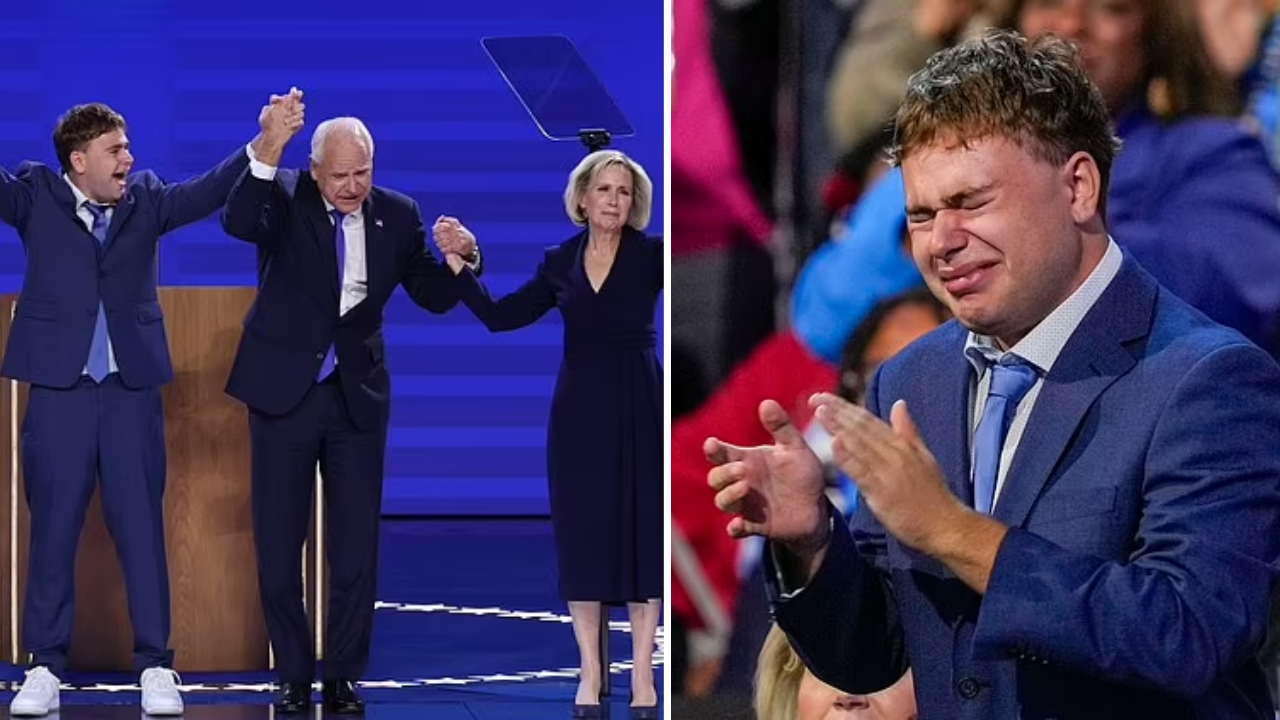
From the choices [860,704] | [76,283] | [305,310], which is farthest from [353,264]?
[860,704]

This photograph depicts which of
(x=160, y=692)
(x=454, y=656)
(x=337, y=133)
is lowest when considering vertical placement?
(x=454, y=656)

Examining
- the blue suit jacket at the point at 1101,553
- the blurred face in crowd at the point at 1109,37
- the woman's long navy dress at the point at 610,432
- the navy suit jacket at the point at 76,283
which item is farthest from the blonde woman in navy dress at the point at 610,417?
the blue suit jacket at the point at 1101,553

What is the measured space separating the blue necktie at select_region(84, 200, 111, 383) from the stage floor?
961 mm

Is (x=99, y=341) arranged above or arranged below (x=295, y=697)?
above

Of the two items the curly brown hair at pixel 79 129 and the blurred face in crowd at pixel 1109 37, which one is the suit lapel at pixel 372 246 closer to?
the curly brown hair at pixel 79 129

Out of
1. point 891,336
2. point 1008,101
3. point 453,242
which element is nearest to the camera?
point 1008,101

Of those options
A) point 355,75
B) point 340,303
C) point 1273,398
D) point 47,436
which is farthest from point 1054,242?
point 355,75

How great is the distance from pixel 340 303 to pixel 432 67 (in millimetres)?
5122

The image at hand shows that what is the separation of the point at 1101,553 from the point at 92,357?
443 cm

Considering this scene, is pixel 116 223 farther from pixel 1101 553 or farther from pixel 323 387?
pixel 1101 553

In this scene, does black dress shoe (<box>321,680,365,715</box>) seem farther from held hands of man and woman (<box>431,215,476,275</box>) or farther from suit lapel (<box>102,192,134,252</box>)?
suit lapel (<box>102,192,134,252</box>)

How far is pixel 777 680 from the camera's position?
Answer: 10.6ft

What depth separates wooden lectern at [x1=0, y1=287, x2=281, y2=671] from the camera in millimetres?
6840

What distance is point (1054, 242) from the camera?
233 centimetres
